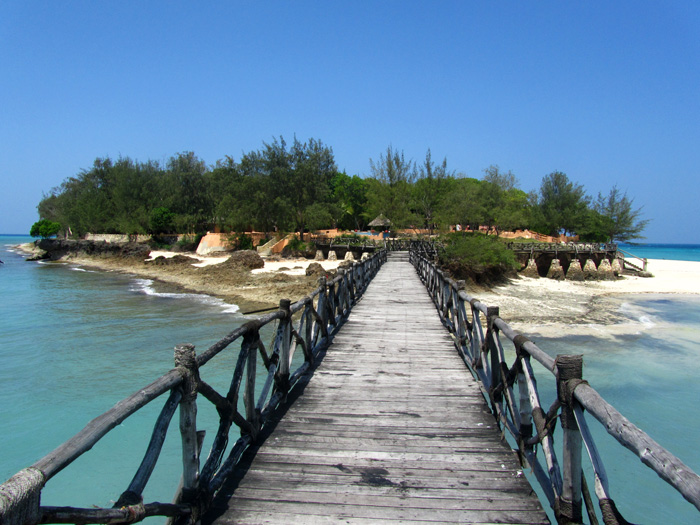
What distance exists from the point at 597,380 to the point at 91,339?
54.6ft

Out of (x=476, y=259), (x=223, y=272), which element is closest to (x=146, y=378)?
(x=223, y=272)

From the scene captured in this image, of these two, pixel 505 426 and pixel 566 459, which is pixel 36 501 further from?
pixel 505 426

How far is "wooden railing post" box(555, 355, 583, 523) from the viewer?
2678 mm

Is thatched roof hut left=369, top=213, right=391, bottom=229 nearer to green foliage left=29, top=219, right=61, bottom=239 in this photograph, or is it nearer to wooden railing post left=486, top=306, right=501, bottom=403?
wooden railing post left=486, top=306, right=501, bottom=403

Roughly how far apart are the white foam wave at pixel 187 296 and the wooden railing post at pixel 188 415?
17.1 m

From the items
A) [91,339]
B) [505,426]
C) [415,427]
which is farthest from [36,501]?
[91,339]

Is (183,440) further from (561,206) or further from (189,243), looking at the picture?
(561,206)

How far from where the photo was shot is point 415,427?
13.5ft

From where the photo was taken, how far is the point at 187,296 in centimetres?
2425

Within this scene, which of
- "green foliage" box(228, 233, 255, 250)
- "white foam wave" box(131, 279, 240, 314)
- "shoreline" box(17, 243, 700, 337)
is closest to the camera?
"shoreline" box(17, 243, 700, 337)

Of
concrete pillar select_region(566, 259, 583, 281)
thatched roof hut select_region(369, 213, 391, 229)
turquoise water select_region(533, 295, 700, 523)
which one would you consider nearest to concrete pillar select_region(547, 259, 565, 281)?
concrete pillar select_region(566, 259, 583, 281)

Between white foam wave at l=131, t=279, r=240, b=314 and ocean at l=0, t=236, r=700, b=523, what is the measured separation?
0.23 m

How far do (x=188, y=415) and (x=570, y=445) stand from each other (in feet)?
7.96

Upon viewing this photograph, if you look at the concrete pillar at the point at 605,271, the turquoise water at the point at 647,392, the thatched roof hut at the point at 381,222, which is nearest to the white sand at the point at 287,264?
the thatched roof hut at the point at 381,222
